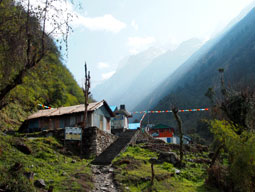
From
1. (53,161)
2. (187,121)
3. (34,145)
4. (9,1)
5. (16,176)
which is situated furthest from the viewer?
(187,121)

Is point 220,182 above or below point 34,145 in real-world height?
below

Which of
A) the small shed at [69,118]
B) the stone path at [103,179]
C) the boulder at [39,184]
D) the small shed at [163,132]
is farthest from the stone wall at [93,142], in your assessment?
the small shed at [163,132]

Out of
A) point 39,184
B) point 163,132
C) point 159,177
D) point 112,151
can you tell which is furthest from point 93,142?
point 163,132

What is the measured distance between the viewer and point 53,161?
14953 mm

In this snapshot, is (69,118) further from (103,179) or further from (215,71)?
(215,71)

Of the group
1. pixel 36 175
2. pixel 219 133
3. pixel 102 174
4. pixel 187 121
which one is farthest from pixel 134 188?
pixel 187 121

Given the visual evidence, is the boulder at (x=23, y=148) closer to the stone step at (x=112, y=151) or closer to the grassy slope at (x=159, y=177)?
the stone step at (x=112, y=151)

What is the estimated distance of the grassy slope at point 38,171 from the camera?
862 centimetres

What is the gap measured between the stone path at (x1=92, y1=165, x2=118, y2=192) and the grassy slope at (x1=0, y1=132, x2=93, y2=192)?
0.37 m

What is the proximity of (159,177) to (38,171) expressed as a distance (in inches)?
239

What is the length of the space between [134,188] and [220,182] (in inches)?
188

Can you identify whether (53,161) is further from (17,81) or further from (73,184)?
(17,81)

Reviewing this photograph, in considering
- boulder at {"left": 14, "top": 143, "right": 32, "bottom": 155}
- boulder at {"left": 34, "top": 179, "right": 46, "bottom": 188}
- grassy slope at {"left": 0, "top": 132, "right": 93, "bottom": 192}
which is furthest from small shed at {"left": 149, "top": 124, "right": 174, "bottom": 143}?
boulder at {"left": 34, "top": 179, "right": 46, "bottom": 188}

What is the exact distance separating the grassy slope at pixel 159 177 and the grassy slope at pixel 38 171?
1.93 meters
